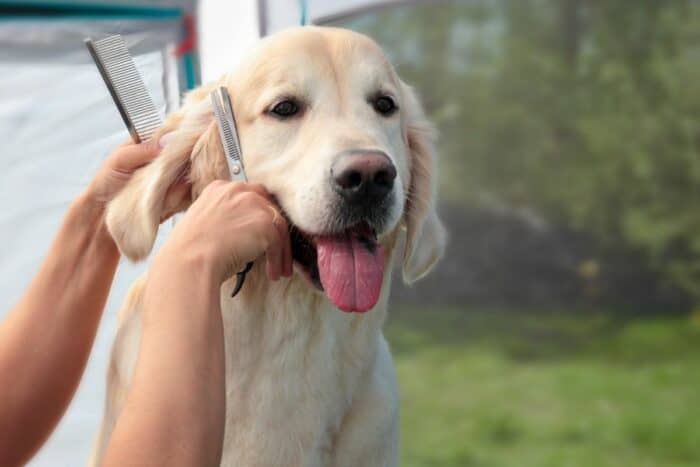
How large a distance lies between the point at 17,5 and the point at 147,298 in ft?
3.61

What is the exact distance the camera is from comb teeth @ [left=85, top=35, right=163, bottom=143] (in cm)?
168

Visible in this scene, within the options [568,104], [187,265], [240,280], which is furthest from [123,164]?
[568,104]

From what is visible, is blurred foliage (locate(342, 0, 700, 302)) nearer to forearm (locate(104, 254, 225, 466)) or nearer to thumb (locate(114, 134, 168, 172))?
thumb (locate(114, 134, 168, 172))

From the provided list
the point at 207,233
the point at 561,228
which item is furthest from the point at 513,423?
the point at 207,233

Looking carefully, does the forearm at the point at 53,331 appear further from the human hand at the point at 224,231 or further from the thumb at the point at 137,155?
the human hand at the point at 224,231

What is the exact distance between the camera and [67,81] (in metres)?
2.19

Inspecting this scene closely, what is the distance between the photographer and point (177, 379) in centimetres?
114

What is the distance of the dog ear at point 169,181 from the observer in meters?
1.61

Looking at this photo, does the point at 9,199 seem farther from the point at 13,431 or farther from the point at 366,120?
the point at 366,120

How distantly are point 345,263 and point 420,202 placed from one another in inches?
12.3

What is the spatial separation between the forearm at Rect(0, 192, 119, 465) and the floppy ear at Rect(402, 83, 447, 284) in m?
0.51

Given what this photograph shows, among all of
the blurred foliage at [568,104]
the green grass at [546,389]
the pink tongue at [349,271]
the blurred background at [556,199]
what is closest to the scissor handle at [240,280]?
the pink tongue at [349,271]

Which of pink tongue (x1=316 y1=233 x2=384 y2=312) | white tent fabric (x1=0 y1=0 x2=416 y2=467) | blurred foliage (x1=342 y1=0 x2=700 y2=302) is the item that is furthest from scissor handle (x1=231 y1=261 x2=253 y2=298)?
blurred foliage (x1=342 y1=0 x2=700 y2=302)

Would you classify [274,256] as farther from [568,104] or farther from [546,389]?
[568,104]
